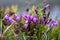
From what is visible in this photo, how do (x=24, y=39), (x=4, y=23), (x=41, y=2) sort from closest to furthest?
(x=24, y=39), (x=4, y=23), (x=41, y=2)

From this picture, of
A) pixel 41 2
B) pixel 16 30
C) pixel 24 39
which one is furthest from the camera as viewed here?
pixel 41 2

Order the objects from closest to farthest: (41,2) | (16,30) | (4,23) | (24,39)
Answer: (24,39) → (16,30) → (4,23) → (41,2)

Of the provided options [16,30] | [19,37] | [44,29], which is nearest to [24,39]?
[19,37]

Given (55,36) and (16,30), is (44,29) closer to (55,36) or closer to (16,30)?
(55,36)

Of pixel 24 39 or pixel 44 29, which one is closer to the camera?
pixel 24 39

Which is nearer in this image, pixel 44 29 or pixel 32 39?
pixel 32 39

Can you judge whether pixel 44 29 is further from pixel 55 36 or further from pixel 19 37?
pixel 19 37

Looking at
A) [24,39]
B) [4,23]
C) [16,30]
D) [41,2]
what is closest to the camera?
[24,39]

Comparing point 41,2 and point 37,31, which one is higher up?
point 41,2

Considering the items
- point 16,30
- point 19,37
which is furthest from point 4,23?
point 19,37
